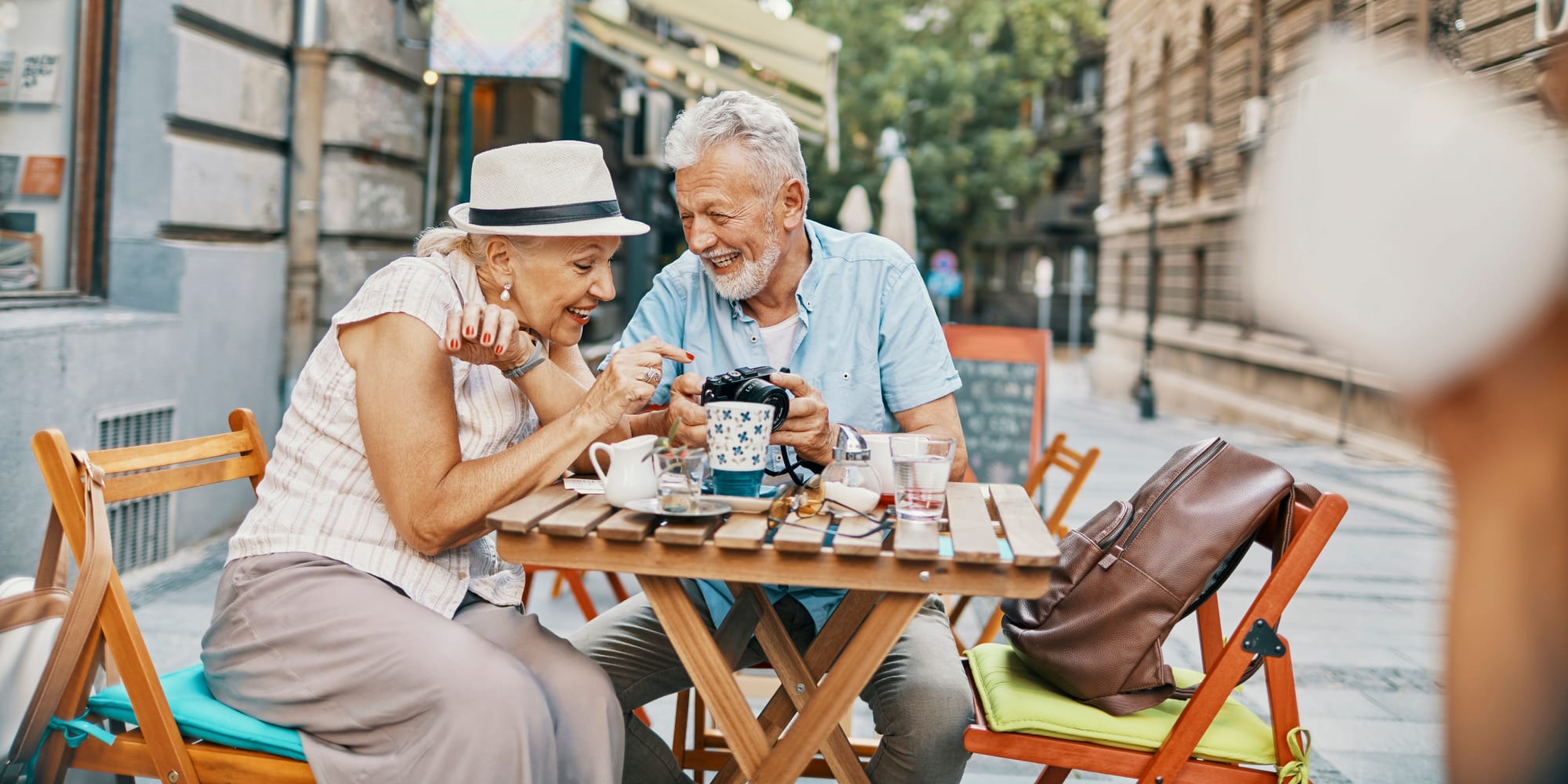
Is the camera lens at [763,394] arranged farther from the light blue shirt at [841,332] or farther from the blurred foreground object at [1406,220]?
the blurred foreground object at [1406,220]

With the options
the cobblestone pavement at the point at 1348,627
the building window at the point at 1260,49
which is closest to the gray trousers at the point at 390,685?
the cobblestone pavement at the point at 1348,627

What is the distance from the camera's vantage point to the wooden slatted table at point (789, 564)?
1855mm

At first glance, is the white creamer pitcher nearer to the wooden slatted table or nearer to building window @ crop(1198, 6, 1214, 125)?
the wooden slatted table

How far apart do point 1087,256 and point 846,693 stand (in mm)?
43797

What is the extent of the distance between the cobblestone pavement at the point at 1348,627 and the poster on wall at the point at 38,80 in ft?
6.68

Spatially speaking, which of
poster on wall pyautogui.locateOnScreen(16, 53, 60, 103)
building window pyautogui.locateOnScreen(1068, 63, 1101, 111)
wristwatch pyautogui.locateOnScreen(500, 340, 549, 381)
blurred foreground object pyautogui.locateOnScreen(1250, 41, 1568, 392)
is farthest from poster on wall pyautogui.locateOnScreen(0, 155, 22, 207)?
building window pyautogui.locateOnScreen(1068, 63, 1101, 111)

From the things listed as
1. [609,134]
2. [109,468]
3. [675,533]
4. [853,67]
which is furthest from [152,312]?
[853,67]

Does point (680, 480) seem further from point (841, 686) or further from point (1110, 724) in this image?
point (1110, 724)

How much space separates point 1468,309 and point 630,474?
144 centimetres

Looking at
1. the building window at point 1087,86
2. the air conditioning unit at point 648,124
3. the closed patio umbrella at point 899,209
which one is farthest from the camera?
the building window at point 1087,86

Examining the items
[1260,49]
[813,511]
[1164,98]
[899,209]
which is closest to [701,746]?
[813,511]

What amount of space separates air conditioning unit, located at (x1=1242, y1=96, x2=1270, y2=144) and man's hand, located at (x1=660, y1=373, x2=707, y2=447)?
41.4 ft

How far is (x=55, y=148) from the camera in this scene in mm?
4914

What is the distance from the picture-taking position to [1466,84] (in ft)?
3.17
